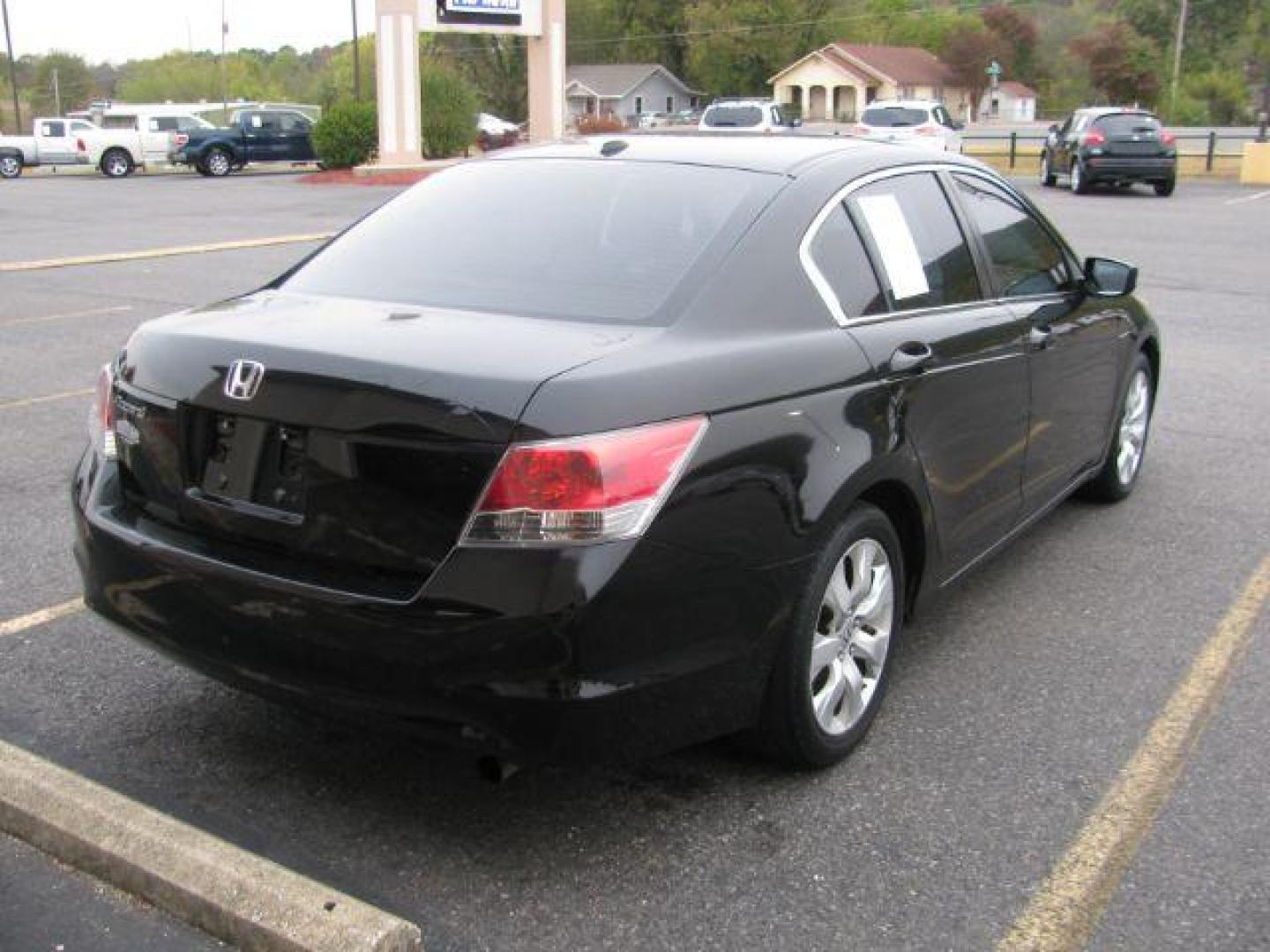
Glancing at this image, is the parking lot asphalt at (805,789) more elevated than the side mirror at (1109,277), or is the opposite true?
the side mirror at (1109,277)

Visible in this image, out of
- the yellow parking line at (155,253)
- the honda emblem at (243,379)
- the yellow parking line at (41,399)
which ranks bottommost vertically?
the yellow parking line at (155,253)

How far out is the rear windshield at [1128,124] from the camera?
2591cm

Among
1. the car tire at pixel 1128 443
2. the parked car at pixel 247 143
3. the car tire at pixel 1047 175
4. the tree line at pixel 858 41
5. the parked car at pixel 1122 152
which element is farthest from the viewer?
the tree line at pixel 858 41

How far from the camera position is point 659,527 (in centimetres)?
289

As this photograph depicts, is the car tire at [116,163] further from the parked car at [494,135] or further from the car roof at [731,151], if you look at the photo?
the car roof at [731,151]

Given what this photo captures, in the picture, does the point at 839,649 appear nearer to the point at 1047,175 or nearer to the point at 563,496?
the point at 563,496

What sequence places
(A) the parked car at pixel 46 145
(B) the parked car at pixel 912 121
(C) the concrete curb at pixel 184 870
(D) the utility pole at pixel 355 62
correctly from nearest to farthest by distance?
(C) the concrete curb at pixel 184 870
(B) the parked car at pixel 912 121
(A) the parked car at pixel 46 145
(D) the utility pole at pixel 355 62

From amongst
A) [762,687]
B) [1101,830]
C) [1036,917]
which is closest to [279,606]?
[762,687]

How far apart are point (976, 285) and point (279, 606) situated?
8.34 feet

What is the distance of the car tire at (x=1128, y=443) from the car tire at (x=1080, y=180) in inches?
842

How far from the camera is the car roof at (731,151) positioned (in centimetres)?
393

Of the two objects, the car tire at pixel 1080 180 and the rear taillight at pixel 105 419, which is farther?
the car tire at pixel 1080 180

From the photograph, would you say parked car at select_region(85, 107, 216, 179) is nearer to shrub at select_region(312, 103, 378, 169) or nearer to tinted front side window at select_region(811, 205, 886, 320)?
shrub at select_region(312, 103, 378, 169)

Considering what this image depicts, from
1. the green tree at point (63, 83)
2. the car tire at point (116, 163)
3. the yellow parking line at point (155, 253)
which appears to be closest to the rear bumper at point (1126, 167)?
the yellow parking line at point (155, 253)
